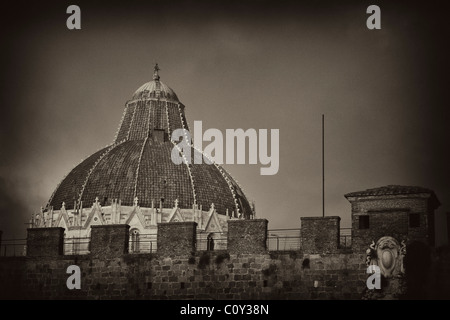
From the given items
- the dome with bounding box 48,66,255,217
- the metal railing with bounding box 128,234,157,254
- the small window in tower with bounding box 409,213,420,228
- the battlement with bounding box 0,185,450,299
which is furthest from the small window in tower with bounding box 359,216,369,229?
the dome with bounding box 48,66,255,217

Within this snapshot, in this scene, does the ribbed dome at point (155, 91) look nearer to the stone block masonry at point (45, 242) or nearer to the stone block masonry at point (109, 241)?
the stone block masonry at point (45, 242)

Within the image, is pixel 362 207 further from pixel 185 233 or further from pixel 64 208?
pixel 64 208

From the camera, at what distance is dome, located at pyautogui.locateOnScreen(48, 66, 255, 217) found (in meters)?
122

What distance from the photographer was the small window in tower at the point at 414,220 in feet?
170

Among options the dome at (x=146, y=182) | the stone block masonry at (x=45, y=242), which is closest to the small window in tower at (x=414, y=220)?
the stone block masonry at (x=45, y=242)

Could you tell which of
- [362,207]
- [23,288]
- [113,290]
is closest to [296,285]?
[362,207]

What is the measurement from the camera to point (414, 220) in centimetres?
5184

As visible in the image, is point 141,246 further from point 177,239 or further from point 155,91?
point 155,91

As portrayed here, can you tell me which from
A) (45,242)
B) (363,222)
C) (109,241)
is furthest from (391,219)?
(45,242)

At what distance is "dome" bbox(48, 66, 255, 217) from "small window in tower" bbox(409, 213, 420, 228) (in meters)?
70.7

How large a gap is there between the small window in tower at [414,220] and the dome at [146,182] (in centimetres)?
7073

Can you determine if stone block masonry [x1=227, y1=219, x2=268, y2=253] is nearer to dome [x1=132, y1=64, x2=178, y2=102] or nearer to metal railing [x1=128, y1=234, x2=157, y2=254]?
metal railing [x1=128, y1=234, x2=157, y2=254]

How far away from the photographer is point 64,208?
402ft

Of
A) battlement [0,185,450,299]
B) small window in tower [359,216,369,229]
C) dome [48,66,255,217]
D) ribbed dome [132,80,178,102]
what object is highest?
ribbed dome [132,80,178,102]
